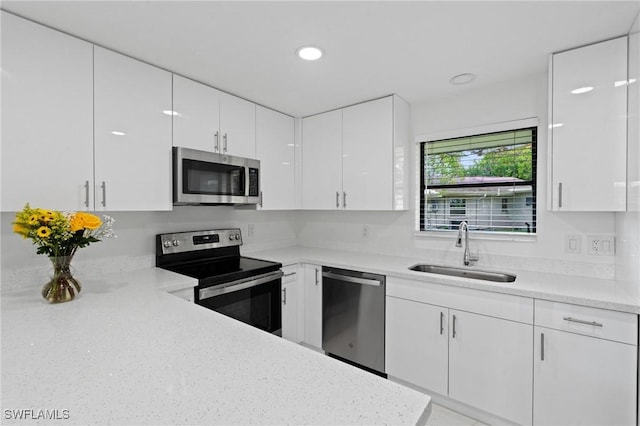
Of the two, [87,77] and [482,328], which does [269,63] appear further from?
[482,328]

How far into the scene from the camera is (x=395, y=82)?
2.21 metres

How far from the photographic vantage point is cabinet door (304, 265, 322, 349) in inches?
101

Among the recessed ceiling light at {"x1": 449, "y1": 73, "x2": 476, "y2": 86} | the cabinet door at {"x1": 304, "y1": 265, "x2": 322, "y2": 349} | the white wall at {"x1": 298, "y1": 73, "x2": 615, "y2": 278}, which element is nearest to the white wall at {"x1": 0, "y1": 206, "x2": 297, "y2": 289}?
the cabinet door at {"x1": 304, "y1": 265, "x2": 322, "y2": 349}

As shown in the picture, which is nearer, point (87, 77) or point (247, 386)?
point (247, 386)

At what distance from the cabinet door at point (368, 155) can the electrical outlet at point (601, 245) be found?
1.31 meters

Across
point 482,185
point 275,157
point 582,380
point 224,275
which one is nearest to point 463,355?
point 582,380

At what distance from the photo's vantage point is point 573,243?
2.03 meters

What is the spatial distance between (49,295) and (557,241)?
296 centimetres

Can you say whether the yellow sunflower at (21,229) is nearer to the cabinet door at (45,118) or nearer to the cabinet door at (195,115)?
the cabinet door at (45,118)

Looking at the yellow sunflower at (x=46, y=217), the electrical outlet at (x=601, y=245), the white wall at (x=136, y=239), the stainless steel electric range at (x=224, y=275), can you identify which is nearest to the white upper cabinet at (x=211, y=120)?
the white wall at (x=136, y=239)

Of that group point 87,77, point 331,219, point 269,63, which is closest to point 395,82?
point 269,63

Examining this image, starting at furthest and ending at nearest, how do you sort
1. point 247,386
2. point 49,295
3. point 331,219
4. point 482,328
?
point 331,219
point 482,328
point 49,295
point 247,386

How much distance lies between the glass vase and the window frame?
2.40 meters

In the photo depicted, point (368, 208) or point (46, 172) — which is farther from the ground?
point (46, 172)
